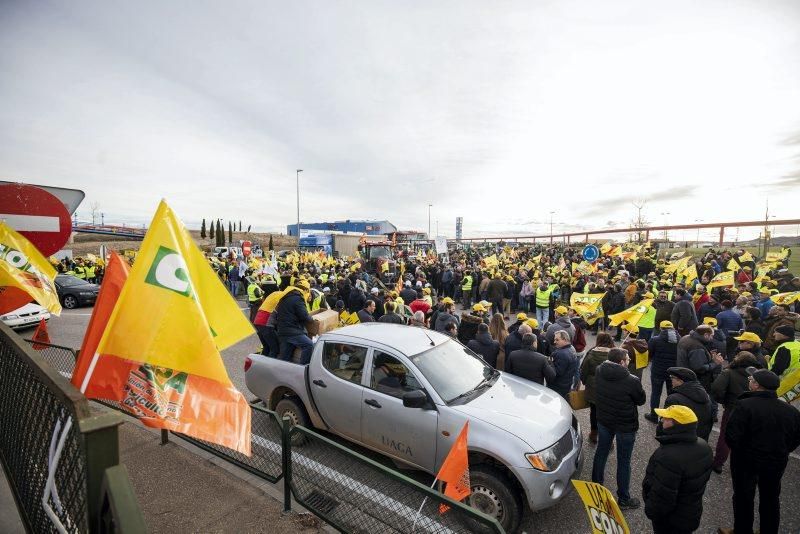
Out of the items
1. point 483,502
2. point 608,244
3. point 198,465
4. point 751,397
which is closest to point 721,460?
point 751,397

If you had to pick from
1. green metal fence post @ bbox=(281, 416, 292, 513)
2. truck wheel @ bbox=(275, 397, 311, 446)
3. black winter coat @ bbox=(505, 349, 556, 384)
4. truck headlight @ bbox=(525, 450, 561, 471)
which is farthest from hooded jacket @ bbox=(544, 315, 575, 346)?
green metal fence post @ bbox=(281, 416, 292, 513)

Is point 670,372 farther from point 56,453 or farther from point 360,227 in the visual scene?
point 360,227

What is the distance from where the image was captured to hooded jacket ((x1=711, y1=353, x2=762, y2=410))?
439 centimetres

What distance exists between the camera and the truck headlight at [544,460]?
133 inches

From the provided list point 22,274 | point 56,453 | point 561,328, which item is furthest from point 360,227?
point 56,453

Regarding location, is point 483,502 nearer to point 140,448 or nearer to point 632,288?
point 140,448

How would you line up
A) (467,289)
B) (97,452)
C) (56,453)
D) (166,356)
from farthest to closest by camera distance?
(467,289), (166,356), (56,453), (97,452)

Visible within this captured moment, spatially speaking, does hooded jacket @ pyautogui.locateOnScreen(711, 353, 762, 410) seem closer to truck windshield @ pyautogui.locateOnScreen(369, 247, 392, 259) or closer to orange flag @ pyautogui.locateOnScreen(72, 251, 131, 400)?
orange flag @ pyautogui.locateOnScreen(72, 251, 131, 400)

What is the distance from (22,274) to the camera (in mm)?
3785

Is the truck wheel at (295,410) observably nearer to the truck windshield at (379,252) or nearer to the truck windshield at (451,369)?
the truck windshield at (451,369)

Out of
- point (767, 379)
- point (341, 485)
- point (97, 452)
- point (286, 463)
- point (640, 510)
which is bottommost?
point (640, 510)

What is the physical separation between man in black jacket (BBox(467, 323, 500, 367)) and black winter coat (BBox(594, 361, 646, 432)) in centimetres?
191

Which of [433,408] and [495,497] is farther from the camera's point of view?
[433,408]

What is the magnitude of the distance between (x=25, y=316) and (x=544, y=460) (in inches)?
534
